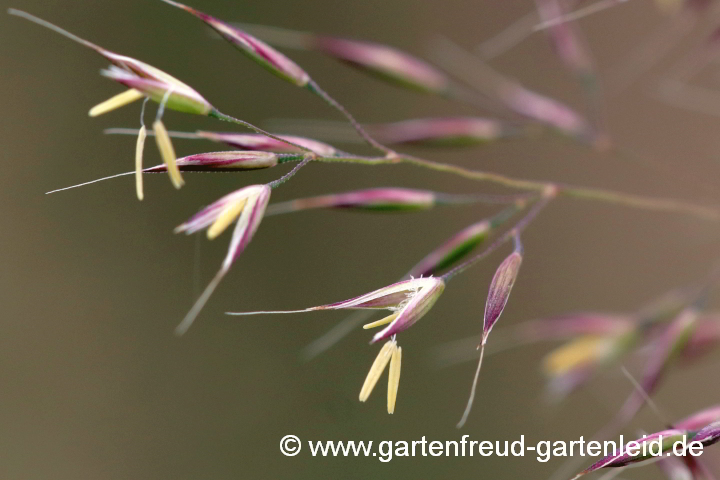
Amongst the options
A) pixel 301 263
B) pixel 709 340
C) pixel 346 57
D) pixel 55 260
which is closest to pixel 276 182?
pixel 346 57

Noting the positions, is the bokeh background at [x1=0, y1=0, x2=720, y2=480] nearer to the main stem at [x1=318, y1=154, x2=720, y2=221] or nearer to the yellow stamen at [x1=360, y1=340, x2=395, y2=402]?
the main stem at [x1=318, y1=154, x2=720, y2=221]

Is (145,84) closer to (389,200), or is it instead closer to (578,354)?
(389,200)

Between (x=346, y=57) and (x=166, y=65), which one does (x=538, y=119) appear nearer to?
(x=346, y=57)

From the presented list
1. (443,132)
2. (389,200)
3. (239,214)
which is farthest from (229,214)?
(443,132)

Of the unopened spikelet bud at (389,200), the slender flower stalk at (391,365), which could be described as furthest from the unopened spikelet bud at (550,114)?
the slender flower stalk at (391,365)

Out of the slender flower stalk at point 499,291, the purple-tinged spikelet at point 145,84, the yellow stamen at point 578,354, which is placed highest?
the purple-tinged spikelet at point 145,84

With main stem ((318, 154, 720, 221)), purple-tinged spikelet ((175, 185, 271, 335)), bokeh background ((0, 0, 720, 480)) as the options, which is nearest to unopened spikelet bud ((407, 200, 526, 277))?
main stem ((318, 154, 720, 221))

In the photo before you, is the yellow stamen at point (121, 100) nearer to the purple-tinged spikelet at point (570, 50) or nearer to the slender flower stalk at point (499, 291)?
the slender flower stalk at point (499, 291)
